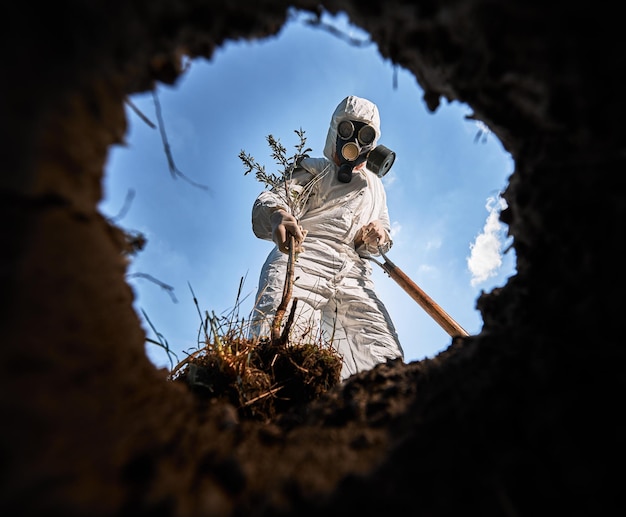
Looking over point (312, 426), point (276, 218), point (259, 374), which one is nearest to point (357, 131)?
point (276, 218)

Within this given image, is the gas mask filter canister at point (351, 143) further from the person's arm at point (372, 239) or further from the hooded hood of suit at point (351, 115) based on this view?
the person's arm at point (372, 239)

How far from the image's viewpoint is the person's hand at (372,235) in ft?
11.4

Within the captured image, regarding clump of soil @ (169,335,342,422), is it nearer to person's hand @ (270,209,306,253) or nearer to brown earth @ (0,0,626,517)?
brown earth @ (0,0,626,517)

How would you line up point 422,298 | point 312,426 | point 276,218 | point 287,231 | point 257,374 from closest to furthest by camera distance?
point 312,426 → point 257,374 → point 287,231 → point 276,218 → point 422,298

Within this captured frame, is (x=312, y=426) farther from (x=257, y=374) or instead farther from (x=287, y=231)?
(x=287, y=231)

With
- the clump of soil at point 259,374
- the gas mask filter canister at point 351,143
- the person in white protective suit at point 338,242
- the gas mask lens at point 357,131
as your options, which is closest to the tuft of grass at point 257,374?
the clump of soil at point 259,374

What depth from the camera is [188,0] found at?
613 millimetres

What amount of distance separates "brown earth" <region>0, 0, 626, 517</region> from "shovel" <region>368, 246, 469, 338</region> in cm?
236

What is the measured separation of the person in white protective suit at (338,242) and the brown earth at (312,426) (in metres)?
1.54

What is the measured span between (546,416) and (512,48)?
0.62 meters

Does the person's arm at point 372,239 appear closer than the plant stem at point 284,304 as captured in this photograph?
No

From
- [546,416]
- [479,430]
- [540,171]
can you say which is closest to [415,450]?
[479,430]

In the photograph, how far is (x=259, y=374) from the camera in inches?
61.4

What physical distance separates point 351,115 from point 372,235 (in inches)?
59.4
